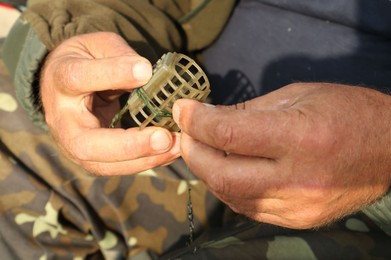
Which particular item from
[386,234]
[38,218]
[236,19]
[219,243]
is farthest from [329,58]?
[38,218]

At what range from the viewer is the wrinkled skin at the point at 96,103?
815mm

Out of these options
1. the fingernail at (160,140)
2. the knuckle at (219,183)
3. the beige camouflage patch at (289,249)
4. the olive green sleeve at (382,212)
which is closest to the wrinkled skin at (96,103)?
the fingernail at (160,140)

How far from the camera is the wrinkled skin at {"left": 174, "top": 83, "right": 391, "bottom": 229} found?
710 mm

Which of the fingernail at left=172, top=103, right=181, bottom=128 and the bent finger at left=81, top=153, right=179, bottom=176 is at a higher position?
the fingernail at left=172, top=103, right=181, bottom=128

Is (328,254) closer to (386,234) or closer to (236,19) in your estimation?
A: (386,234)

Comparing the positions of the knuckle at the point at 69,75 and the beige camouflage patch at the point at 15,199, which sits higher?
the knuckle at the point at 69,75

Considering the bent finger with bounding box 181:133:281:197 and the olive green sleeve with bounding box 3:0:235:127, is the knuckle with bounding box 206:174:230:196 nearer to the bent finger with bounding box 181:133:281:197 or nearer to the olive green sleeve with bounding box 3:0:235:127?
the bent finger with bounding box 181:133:281:197

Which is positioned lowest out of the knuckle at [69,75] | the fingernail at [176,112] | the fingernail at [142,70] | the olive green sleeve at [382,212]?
the olive green sleeve at [382,212]

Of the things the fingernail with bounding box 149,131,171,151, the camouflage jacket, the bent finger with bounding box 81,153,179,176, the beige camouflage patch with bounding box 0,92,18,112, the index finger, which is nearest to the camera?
the index finger

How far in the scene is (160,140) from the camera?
2.67 feet

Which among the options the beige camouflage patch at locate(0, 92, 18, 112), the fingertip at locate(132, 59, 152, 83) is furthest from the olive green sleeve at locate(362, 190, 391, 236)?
the beige camouflage patch at locate(0, 92, 18, 112)

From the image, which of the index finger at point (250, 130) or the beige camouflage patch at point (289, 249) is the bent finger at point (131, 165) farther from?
the beige camouflage patch at point (289, 249)

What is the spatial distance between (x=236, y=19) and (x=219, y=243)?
0.71 meters

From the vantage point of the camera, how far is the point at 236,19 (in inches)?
54.8
